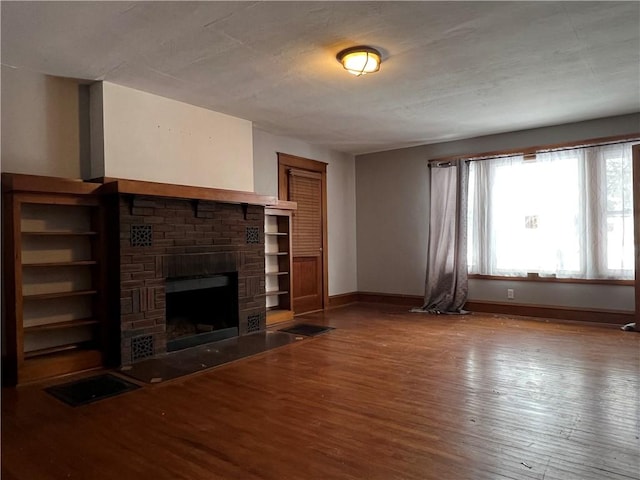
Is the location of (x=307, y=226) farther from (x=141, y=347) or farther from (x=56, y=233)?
(x=56, y=233)

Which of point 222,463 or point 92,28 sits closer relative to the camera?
point 222,463

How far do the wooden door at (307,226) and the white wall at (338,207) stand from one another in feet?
0.56

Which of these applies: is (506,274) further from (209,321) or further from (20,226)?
(20,226)

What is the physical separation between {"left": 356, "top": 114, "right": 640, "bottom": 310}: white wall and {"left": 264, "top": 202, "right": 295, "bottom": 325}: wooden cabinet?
197 cm

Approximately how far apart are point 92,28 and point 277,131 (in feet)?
9.68

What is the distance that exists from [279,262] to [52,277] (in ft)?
9.22

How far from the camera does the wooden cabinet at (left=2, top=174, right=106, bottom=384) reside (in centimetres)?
314

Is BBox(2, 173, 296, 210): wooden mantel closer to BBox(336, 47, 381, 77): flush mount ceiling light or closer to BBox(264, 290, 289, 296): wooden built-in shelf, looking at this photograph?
BBox(264, 290, 289, 296): wooden built-in shelf

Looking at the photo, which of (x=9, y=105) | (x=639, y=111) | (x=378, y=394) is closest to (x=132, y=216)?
(x=9, y=105)

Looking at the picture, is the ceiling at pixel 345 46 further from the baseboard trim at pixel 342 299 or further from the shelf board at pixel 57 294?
the baseboard trim at pixel 342 299

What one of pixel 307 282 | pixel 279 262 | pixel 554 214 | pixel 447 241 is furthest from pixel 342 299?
pixel 554 214

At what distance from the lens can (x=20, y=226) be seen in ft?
10.4

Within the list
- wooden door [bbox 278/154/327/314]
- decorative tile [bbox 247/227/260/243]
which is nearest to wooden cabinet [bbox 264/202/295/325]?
wooden door [bbox 278/154/327/314]

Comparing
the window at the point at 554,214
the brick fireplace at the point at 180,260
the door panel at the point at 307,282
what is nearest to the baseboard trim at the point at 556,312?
the window at the point at 554,214
